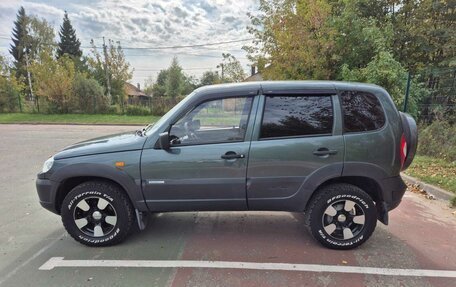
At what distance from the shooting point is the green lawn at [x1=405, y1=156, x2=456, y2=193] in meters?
5.56

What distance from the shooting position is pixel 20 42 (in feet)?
155

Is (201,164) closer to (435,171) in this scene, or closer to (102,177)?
(102,177)

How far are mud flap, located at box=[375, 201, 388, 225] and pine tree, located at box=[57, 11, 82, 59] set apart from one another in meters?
54.1

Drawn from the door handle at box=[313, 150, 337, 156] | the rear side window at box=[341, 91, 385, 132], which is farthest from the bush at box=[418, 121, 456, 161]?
the door handle at box=[313, 150, 337, 156]

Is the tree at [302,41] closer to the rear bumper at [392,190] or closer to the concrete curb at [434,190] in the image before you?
the concrete curb at [434,190]

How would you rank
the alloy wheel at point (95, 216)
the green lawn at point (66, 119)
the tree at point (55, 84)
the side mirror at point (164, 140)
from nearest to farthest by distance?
the side mirror at point (164, 140)
the alloy wheel at point (95, 216)
the green lawn at point (66, 119)
the tree at point (55, 84)

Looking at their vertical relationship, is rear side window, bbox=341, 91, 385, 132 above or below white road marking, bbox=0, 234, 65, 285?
above

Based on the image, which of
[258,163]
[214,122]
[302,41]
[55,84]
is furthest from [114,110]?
[258,163]

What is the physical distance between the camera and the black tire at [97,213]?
3.49 m

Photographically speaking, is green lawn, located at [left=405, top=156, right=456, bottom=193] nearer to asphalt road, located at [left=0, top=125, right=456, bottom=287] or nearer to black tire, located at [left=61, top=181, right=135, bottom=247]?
asphalt road, located at [left=0, top=125, right=456, bottom=287]

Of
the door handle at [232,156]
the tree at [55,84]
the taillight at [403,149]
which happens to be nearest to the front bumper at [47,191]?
the door handle at [232,156]

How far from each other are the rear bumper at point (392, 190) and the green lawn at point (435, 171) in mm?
2500

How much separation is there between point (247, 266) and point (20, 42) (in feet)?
185

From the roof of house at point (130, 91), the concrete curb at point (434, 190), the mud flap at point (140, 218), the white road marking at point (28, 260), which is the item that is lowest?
the white road marking at point (28, 260)
